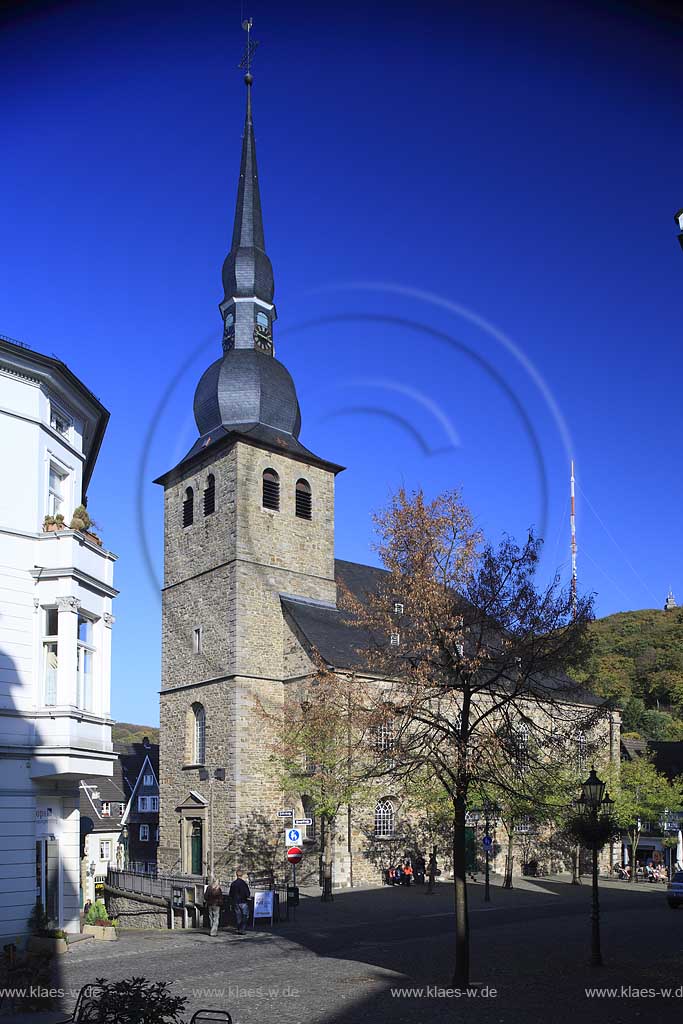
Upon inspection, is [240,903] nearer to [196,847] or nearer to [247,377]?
Answer: [196,847]

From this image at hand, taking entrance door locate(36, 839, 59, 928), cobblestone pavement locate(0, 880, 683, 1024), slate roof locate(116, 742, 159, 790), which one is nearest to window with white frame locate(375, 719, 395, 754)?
cobblestone pavement locate(0, 880, 683, 1024)

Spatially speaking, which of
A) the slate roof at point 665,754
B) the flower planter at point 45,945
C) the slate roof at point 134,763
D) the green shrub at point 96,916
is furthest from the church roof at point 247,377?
the slate roof at point 665,754

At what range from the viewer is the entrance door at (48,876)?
829 inches

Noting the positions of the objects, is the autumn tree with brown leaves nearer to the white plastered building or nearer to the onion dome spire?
the white plastered building

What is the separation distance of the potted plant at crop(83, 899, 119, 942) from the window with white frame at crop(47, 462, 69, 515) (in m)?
9.70

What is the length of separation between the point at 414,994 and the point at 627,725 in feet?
241

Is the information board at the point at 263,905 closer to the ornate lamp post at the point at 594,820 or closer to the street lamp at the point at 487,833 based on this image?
the street lamp at the point at 487,833

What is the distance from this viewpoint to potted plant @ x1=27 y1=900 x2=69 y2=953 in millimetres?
19328

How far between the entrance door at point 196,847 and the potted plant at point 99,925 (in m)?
17.7

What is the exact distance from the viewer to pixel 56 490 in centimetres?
2388

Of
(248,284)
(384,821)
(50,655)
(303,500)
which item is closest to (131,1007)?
(50,655)

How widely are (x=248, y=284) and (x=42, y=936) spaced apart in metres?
34.6

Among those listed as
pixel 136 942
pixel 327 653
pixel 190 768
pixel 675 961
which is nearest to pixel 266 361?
pixel 327 653

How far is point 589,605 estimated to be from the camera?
17266 mm
